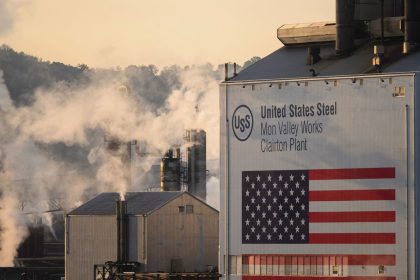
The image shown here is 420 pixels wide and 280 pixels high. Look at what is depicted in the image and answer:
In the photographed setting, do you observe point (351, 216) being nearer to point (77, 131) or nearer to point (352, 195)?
point (352, 195)

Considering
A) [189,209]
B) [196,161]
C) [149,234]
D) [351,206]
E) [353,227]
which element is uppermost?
[196,161]

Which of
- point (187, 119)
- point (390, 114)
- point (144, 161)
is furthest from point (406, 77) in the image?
point (144, 161)

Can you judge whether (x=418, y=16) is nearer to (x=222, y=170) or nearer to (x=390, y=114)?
(x=390, y=114)

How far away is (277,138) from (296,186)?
8.98 ft

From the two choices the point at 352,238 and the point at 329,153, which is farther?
the point at 329,153

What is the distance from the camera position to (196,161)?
11731 centimetres

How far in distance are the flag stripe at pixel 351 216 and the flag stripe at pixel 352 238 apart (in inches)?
26.9

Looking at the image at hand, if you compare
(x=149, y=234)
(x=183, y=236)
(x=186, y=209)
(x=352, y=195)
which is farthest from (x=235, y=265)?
(x=186, y=209)

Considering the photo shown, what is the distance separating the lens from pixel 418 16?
231 ft

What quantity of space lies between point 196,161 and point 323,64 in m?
45.5

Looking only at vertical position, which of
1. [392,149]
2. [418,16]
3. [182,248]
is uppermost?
[418,16]

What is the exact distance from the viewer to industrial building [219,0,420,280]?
222ft

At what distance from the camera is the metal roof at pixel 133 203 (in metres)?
88.2

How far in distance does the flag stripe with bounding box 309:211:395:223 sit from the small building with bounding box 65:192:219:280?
62.0 feet
